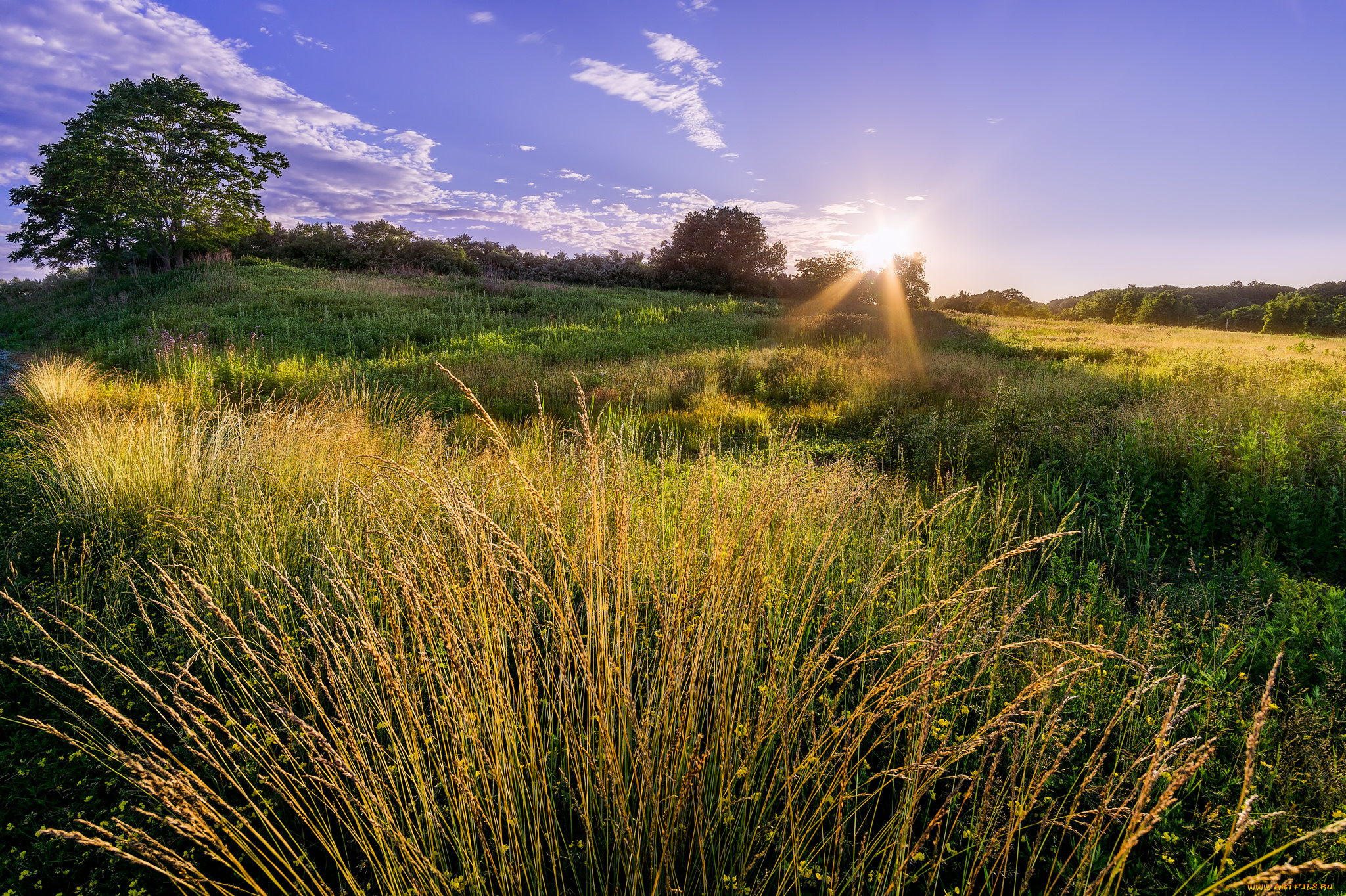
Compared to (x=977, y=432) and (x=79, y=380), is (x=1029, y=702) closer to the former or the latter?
(x=977, y=432)

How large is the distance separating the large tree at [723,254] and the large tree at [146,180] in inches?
835

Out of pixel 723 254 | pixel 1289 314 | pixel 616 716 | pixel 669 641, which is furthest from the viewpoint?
pixel 1289 314

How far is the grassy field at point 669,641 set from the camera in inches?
61.6

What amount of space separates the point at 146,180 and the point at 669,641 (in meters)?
32.7

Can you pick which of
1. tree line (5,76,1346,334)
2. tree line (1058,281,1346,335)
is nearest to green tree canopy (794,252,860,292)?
tree line (5,76,1346,334)

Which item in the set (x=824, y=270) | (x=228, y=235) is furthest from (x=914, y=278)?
(x=228, y=235)

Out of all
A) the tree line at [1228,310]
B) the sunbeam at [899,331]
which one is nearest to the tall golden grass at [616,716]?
the sunbeam at [899,331]

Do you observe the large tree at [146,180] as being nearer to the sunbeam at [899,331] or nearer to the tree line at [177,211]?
the tree line at [177,211]

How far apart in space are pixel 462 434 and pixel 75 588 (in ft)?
14.0

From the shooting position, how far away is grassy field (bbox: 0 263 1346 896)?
1564 mm

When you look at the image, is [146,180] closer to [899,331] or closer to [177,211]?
[177,211]

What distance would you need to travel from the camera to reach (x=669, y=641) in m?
1.66

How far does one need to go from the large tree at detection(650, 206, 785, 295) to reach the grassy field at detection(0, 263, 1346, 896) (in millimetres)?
28647

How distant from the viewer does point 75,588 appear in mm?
3637
